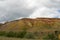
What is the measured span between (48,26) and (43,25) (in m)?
4.01

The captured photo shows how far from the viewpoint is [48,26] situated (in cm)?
15538

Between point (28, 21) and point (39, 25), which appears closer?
point (39, 25)

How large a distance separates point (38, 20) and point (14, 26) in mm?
21814

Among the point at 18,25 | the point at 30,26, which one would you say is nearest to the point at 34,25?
the point at 30,26

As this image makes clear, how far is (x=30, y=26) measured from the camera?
506 ft

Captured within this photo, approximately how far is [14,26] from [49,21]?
3301 cm

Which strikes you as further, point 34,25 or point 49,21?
point 49,21

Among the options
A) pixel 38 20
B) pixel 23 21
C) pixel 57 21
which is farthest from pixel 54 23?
pixel 23 21

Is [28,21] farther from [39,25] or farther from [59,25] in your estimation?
Result: [59,25]

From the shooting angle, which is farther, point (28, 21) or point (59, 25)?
Result: point (28, 21)

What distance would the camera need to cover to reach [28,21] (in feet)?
536

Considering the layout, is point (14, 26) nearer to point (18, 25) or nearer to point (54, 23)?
point (18, 25)

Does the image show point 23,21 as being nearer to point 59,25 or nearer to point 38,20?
point 38,20

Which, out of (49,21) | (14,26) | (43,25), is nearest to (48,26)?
(43,25)
